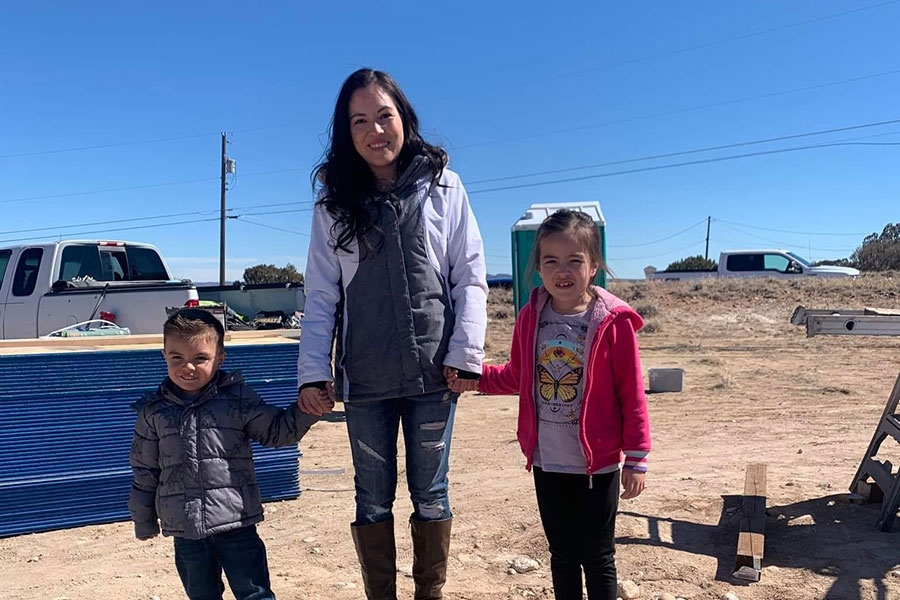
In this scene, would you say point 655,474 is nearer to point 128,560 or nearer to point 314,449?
point 314,449

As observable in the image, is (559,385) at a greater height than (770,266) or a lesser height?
lesser

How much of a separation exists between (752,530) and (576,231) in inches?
81.6

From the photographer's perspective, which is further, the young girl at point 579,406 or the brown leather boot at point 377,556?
the brown leather boot at point 377,556

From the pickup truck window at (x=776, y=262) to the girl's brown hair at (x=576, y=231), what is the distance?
24291mm

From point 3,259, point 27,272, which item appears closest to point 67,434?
point 27,272

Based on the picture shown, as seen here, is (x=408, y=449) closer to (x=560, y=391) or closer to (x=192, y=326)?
(x=560, y=391)

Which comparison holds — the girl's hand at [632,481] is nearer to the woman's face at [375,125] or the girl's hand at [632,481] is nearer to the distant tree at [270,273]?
the woman's face at [375,125]

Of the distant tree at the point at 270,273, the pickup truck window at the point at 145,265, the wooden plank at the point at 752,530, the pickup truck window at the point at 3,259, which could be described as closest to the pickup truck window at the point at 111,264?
the pickup truck window at the point at 145,265

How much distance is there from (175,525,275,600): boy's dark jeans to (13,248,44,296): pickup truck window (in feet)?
22.8

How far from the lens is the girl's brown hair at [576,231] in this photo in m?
2.46

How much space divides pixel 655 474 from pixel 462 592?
2.36m

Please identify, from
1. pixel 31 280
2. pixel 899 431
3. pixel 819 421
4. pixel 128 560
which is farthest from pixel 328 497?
pixel 31 280

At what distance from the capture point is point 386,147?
2.59 m

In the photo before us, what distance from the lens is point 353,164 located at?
2633 mm
